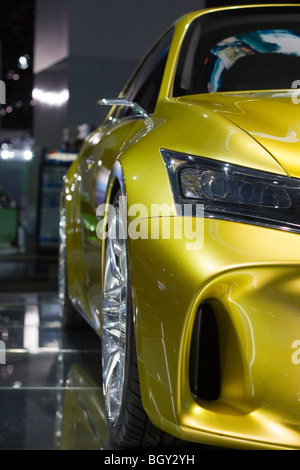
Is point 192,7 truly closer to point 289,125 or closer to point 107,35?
point 107,35

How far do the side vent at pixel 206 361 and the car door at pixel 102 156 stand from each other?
0.91 metres

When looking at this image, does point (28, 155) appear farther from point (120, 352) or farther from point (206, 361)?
point (206, 361)

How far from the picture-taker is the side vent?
78.7 inches

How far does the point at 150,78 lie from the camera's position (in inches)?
134

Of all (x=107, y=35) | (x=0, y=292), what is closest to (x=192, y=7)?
(x=107, y=35)

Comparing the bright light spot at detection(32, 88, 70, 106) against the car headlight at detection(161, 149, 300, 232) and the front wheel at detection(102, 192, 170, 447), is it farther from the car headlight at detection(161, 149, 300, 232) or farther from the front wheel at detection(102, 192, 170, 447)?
the car headlight at detection(161, 149, 300, 232)

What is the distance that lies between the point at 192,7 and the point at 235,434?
12.8 meters

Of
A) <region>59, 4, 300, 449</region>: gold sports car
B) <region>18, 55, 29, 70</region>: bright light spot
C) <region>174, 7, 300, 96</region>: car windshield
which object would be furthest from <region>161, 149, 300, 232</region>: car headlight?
<region>18, 55, 29, 70</region>: bright light spot

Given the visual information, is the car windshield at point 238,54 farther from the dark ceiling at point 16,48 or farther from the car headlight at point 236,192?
the dark ceiling at point 16,48

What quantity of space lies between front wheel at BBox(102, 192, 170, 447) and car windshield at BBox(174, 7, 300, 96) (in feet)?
2.18

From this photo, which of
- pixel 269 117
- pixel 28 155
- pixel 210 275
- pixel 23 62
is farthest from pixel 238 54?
pixel 23 62

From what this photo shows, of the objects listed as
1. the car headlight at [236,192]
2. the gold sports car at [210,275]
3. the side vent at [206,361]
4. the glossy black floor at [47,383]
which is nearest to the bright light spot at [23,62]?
the glossy black floor at [47,383]

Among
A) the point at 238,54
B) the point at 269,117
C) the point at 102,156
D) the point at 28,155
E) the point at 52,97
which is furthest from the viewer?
the point at 52,97

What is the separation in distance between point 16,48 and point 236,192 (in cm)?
3024
